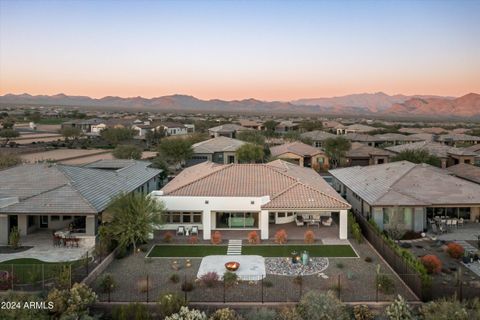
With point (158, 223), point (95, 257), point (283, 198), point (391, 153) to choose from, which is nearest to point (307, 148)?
point (391, 153)

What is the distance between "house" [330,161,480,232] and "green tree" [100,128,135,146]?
6620 cm

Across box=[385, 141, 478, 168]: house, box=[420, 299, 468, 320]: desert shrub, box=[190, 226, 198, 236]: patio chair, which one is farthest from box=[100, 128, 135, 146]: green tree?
box=[420, 299, 468, 320]: desert shrub

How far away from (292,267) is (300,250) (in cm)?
316

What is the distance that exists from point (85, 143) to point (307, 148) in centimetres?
5184

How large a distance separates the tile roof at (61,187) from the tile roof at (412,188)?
698 inches

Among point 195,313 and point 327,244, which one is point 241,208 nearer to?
point 327,244

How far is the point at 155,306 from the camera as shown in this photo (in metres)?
19.0

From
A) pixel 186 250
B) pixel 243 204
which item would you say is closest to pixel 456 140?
pixel 243 204

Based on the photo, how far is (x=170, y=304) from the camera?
60.3 feet

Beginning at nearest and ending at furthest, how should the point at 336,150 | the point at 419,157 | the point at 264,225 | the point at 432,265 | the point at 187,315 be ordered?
the point at 187,315 → the point at 432,265 → the point at 264,225 → the point at 419,157 → the point at 336,150

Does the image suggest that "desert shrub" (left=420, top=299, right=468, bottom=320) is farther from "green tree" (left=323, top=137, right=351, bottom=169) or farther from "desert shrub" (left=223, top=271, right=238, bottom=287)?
"green tree" (left=323, top=137, right=351, bottom=169)

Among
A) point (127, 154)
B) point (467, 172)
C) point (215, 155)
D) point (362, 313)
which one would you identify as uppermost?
point (127, 154)

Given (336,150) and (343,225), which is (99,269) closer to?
(343,225)

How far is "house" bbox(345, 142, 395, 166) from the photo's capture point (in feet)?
204
